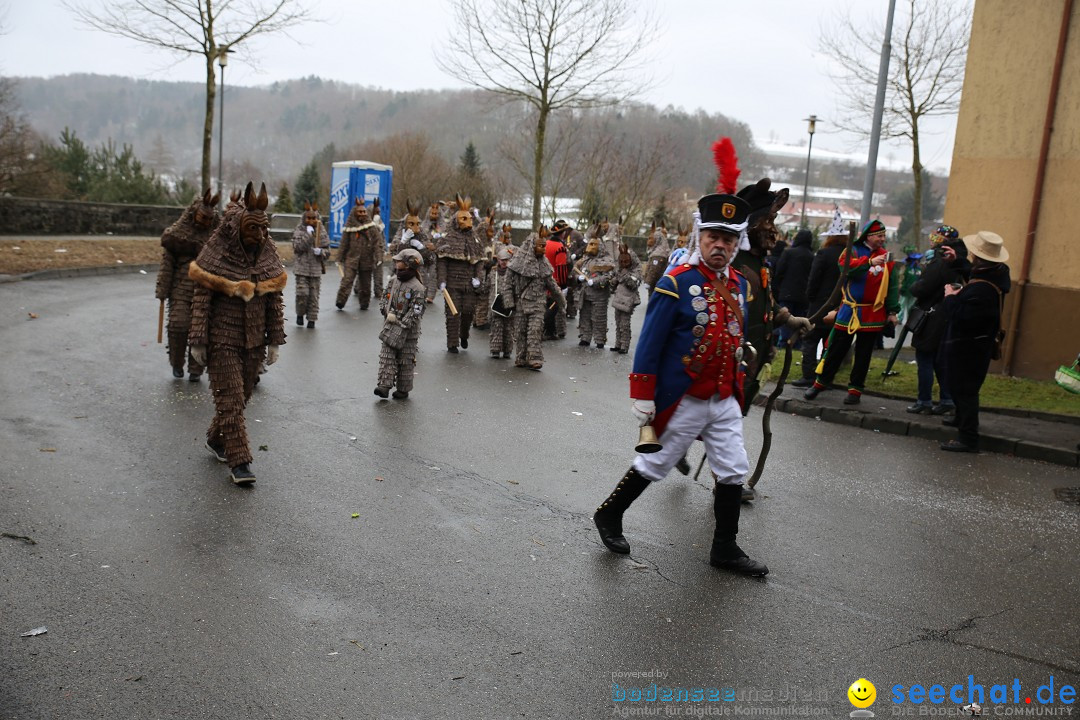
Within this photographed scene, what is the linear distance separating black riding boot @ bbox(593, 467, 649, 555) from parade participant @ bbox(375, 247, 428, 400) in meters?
4.50

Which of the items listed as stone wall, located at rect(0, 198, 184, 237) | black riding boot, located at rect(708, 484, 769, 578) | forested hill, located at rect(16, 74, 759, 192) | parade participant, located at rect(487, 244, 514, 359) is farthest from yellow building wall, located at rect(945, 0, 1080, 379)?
stone wall, located at rect(0, 198, 184, 237)

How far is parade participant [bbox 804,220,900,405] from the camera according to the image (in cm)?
1048

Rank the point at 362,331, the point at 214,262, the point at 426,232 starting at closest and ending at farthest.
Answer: the point at 214,262, the point at 362,331, the point at 426,232

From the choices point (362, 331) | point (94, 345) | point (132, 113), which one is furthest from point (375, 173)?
point (132, 113)

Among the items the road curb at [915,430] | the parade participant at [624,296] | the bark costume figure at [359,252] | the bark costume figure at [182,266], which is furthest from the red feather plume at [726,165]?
the bark costume figure at [359,252]

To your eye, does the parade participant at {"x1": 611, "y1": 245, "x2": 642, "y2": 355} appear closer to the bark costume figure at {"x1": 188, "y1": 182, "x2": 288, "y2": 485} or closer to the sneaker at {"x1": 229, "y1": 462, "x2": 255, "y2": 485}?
the bark costume figure at {"x1": 188, "y1": 182, "x2": 288, "y2": 485}

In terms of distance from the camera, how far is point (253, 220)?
6.74 metres

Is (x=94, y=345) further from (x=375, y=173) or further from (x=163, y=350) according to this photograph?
(x=375, y=173)

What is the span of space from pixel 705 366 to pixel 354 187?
2772 cm

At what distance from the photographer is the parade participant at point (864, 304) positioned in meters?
10.5

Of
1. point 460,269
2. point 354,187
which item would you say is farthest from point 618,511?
point 354,187

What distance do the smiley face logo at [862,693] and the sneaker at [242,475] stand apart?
166 inches

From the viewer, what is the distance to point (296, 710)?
3.79 meters

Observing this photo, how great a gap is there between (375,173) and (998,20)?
72.5ft
